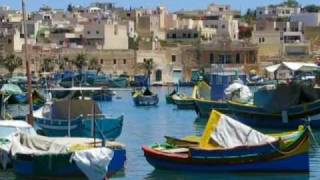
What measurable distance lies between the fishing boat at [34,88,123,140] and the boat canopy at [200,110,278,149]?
5.02m

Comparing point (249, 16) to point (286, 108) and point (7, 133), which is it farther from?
point (7, 133)

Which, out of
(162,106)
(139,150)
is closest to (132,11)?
(162,106)

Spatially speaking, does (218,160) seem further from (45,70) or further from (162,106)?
(45,70)

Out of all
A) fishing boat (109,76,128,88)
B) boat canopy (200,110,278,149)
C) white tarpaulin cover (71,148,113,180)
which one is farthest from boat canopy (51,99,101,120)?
fishing boat (109,76,128,88)

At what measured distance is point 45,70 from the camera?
9062 cm

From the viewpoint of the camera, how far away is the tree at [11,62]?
86.7 meters

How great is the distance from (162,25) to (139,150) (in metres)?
91.2

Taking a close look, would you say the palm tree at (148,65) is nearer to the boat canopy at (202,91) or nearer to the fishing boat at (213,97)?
the fishing boat at (213,97)

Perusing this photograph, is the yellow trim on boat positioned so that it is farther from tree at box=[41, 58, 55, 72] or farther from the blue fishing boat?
tree at box=[41, 58, 55, 72]

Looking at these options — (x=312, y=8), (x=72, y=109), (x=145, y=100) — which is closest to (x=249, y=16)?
(x=312, y=8)

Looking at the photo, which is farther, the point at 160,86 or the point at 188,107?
the point at 160,86

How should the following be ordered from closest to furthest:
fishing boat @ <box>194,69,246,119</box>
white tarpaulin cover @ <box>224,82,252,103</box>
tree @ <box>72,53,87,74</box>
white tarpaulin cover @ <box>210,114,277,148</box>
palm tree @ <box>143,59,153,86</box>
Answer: white tarpaulin cover @ <box>210,114,277,148</box> < white tarpaulin cover @ <box>224,82,252,103</box> < fishing boat @ <box>194,69,246,119</box> < palm tree @ <box>143,59,153,86</box> < tree @ <box>72,53,87,74</box>

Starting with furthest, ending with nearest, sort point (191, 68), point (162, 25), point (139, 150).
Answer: point (162, 25) < point (191, 68) < point (139, 150)

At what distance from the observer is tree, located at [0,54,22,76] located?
86.7m
